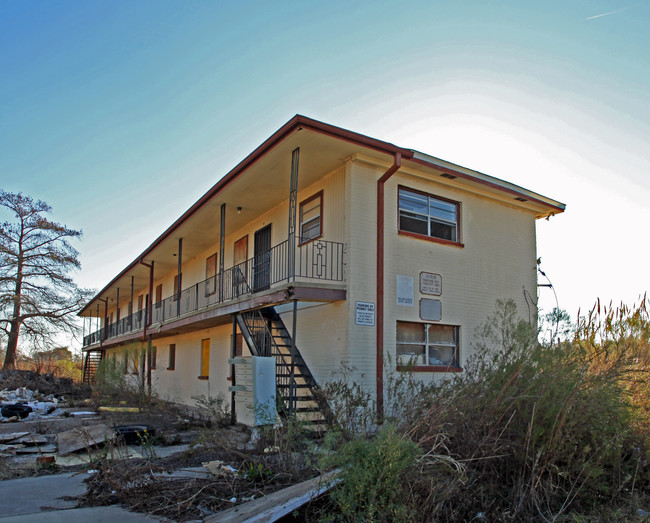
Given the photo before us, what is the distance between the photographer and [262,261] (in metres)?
15.3

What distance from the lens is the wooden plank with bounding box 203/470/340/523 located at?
490 centimetres

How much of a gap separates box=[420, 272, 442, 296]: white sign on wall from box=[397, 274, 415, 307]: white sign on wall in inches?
12.1

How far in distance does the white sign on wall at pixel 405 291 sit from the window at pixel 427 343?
1.41 ft

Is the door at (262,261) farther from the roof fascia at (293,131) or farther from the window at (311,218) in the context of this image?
the roof fascia at (293,131)

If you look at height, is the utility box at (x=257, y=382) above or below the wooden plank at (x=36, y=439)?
above

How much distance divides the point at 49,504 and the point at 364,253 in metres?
7.08

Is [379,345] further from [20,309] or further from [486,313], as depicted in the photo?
[20,309]

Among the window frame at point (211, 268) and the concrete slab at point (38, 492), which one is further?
the window frame at point (211, 268)

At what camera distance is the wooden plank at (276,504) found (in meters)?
4.90

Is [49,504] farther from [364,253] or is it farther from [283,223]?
[283,223]

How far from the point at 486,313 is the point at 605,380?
690 cm

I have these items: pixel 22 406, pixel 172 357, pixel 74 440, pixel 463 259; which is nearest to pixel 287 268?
pixel 463 259

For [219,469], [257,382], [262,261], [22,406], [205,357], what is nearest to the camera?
[219,469]

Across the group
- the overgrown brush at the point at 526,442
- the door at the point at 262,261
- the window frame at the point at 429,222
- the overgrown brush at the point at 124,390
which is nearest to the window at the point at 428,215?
the window frame at the point at 429,222
